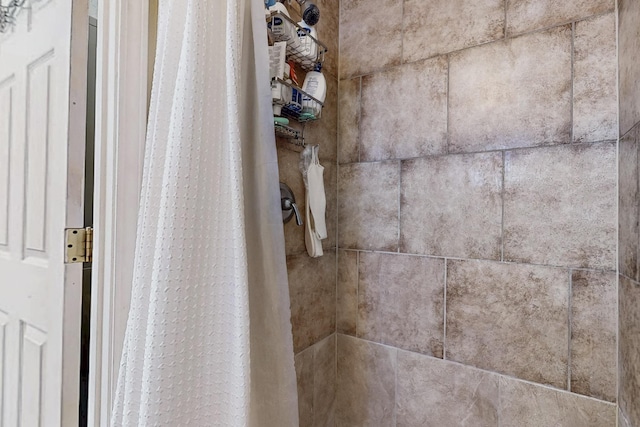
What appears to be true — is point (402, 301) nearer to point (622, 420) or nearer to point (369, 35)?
point (622, 420)

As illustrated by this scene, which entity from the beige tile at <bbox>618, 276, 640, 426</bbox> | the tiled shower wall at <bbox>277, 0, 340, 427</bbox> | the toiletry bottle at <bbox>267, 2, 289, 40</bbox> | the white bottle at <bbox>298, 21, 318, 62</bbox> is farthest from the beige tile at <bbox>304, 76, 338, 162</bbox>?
the beige tile at <bbox>618, 276, 640, 426</bbox>

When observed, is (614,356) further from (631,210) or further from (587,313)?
(631,210)

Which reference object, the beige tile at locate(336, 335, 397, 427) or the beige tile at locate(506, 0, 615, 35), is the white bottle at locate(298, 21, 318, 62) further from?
the beige tile at locate(336, 335, 397, 427)

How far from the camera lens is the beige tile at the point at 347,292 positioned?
54.9 inches

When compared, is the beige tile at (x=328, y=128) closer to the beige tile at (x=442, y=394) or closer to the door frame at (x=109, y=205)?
the door frame at (x=109, y=205)

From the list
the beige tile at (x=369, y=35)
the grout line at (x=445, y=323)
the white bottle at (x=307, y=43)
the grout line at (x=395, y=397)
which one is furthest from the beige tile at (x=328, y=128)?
the grout line at (x=395, y=397)

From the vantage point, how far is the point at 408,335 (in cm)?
126

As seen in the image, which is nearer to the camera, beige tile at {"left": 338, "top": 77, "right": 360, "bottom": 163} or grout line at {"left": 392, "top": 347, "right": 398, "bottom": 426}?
grout line at {"left": 392, "top": 347, "right": 398, "bottom": 426}

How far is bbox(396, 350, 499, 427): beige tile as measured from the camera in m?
1.11

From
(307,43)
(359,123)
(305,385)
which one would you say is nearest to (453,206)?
(359,123)

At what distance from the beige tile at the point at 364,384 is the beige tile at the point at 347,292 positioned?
56mm

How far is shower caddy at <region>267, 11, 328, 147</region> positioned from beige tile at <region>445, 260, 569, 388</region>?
0.74 meters

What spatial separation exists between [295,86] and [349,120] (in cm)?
45

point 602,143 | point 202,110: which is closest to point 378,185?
point 602,143
